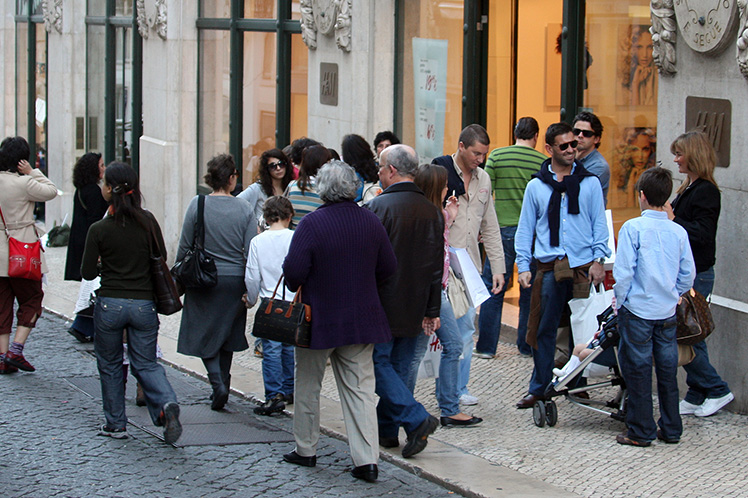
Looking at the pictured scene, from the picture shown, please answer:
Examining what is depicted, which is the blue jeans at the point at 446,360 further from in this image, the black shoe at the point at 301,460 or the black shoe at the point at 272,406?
the black shoe at the point at 272,406

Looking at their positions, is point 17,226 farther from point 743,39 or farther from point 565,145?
point 743,39

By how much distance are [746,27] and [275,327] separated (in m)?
3.56

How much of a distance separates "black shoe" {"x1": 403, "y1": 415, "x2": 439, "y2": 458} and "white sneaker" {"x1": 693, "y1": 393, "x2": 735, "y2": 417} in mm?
2041

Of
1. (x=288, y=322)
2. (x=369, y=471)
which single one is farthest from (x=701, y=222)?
(x=288, y=322)

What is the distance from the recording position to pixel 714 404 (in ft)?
24.4

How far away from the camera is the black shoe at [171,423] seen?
693cm

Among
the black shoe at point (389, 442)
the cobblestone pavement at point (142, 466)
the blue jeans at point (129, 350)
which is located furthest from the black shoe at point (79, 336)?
the black shoe at point (389, 442)

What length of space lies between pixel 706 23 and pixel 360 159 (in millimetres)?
2664

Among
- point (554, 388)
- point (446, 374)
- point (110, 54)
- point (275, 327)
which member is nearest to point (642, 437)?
point (554, 388)

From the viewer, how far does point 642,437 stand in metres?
6.77

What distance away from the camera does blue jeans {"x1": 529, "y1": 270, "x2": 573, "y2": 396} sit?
291 inches

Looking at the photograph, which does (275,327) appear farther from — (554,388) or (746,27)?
(746,27)

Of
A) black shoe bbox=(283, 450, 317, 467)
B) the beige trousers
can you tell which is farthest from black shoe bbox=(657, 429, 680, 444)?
black shoe bbox=(283, 450, 317, 467)

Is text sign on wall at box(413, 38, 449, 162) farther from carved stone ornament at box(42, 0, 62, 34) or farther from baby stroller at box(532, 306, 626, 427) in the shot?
carved stone ornament at box(42, 0, 62, 34)
